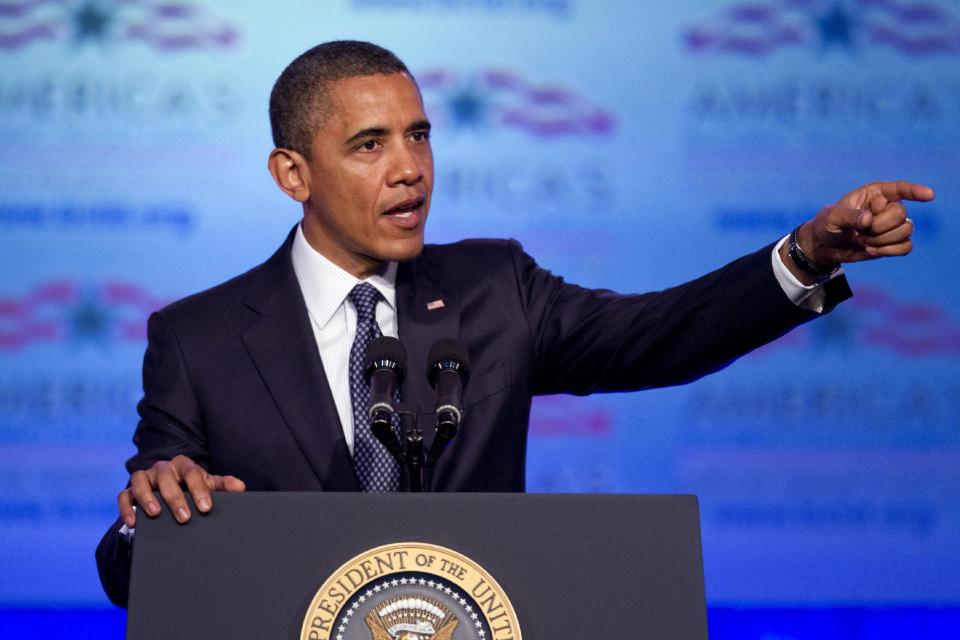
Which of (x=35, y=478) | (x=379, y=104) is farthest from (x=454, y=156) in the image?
(x=35, y=478)

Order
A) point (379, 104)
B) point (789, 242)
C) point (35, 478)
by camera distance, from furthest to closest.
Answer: point (35, 478)
point (379, 104)
point (789, 242)

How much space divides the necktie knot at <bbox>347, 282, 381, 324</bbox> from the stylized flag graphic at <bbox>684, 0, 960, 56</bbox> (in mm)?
1634

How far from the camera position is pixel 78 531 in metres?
3.45

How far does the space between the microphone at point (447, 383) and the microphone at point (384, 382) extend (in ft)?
0.15

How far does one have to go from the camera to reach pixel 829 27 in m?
3.55

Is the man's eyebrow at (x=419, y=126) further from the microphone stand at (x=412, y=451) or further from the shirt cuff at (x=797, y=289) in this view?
the microphone stand at (x=412, y=451)

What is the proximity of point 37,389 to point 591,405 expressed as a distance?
5.04 ft

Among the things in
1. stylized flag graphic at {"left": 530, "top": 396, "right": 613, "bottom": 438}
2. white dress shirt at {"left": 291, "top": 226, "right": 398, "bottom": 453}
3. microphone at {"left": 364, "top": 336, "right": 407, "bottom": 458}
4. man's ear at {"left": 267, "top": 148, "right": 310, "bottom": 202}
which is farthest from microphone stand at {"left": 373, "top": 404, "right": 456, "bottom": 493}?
stylized flag graphic at {"left": 530, "top": 396, "right": 613, "bottom": 438}

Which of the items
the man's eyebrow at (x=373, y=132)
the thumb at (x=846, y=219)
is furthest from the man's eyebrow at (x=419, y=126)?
the thumb at (x=846, y=219)

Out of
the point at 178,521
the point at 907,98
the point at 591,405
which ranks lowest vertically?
the point at 178,521

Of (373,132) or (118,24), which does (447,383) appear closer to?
(373,132)

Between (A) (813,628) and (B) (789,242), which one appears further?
Answer: (A) (813,628)

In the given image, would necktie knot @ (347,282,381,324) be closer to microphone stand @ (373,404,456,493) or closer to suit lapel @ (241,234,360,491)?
suit lapel @ (241,234,360,491)

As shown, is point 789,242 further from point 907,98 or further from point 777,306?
point 907,98
